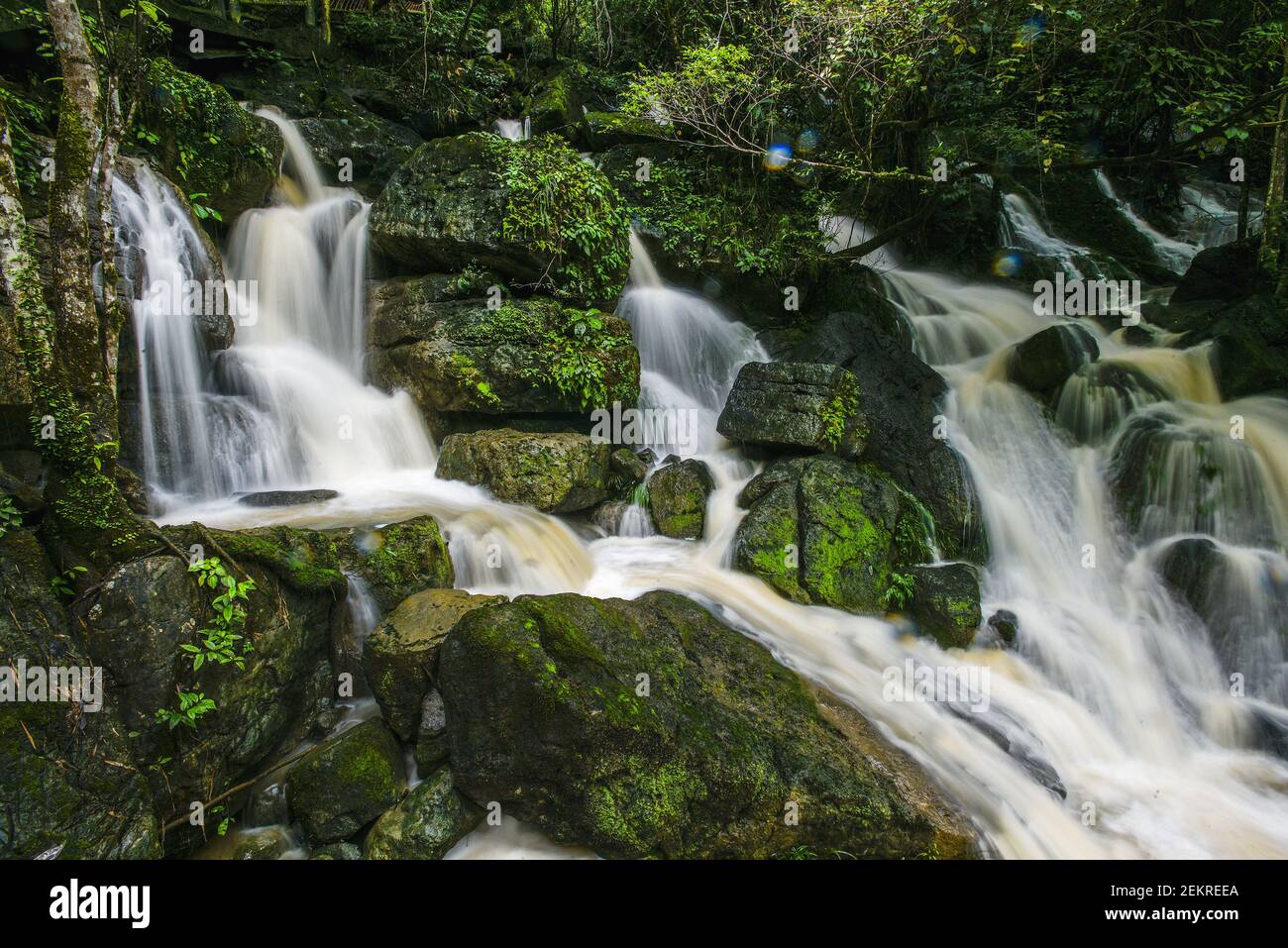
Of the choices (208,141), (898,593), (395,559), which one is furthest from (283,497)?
(898,593)

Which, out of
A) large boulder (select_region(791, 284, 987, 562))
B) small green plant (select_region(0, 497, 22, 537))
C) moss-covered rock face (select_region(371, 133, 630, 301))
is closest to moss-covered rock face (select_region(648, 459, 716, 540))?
large boulder (select_region(791, 284, 987, 562))

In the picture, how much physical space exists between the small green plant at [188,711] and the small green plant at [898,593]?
18.1 feet

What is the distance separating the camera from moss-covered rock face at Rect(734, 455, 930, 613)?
6094mm

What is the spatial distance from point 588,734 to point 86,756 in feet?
8.37

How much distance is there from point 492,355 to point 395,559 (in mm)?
3330

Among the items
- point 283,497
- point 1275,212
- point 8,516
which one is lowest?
point 283,497

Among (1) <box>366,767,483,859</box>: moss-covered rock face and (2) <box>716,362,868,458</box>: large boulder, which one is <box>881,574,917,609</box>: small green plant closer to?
(2) <box>716,362,868,458</box>: large boulder

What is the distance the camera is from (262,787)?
391 centimetres

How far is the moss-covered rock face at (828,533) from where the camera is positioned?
20.0 ft

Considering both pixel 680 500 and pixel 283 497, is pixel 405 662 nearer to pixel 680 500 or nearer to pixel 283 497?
pixel 283 497

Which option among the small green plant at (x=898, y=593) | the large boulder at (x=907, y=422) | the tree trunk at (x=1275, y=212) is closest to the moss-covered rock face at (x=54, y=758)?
the small green plant at (x=898, y=593)

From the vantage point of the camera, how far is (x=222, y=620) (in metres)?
3.78

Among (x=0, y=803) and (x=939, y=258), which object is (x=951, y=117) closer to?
(x=939, y=258)

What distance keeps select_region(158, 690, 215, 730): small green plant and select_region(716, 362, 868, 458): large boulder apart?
5.77 meters
